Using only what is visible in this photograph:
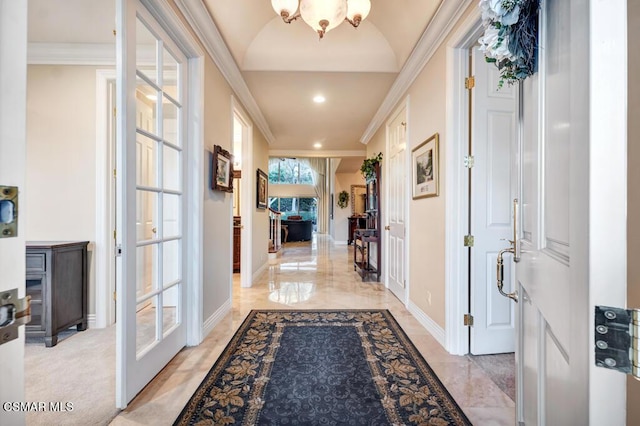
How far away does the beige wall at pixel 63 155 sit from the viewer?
2689 millimetres

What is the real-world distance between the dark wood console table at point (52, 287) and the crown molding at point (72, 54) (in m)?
1.69

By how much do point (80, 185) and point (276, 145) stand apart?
13.4ft

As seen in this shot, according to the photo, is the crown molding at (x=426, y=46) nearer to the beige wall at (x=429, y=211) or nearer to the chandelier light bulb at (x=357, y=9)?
the beige wall at (x=429, y=211)

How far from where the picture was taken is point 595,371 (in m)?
0.46

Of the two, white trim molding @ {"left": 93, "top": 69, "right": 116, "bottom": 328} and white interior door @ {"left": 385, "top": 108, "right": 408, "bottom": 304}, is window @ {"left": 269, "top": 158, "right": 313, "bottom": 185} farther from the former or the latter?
white trim molding @ {"left": 93, "top": 69, "right": 116, "bottom": 328}

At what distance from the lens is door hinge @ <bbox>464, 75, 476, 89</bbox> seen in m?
2.18

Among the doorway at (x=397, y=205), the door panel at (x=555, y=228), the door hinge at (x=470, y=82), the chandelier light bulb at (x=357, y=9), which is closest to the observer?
the door panel at (x=555, y=228)

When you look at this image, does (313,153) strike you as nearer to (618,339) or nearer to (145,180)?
(145,180)

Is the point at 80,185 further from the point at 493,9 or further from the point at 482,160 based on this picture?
the point at 482,160

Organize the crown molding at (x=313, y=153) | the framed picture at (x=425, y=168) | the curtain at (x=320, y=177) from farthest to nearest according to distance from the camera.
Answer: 1. the curtain at (x=320, y=177)
2. the crown molding at (x=313, y=153)
3. the framed picture at (x=425, y=168)

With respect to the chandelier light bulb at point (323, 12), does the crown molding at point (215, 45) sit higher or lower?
higher

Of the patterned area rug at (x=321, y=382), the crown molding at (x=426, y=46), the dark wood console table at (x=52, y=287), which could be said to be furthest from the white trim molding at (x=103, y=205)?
the crown molding at (x=426, y=46)

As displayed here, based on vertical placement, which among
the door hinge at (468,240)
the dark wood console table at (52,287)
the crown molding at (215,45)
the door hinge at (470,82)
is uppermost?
the crown molding at (215,45)

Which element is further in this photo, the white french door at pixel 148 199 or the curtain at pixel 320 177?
the curtain at pixel 320 177
